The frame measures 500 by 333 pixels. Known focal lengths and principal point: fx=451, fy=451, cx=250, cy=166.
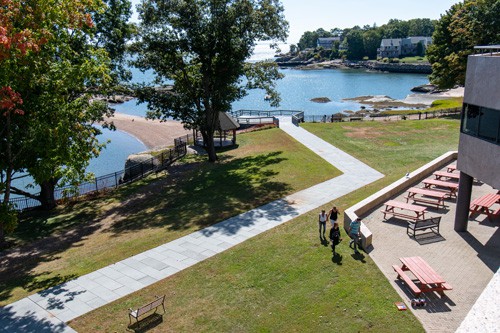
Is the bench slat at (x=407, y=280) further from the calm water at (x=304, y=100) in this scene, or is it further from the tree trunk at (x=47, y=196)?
the calm water at (x=304, y=100)

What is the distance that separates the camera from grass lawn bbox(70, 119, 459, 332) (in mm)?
12406

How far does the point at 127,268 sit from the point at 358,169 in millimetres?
17203

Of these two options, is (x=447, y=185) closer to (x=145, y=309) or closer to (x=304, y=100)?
(x=145, y=309)

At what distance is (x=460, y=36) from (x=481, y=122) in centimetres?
4108

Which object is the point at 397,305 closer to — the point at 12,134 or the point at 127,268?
the point at 127,268

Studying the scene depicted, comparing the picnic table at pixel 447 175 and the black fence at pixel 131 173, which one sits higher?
the picnic table at pixel 447 175

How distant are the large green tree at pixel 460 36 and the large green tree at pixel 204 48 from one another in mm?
27664

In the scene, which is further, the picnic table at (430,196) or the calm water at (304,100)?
the calm water at (304,100)

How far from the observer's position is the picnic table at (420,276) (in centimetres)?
→ 1334

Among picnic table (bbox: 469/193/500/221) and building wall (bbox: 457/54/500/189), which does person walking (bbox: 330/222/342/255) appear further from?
picnic table (bbox: 469/193/500/221)

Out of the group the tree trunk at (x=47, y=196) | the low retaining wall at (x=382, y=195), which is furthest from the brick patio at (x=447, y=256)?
the tree trunk at (x=47, y=196)

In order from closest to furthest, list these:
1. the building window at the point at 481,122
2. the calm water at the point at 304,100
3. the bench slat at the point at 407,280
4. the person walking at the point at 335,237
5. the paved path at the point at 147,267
→ the bench slat at the point at 407,280
the paved path at the point at 147,267
the building window at the point at 481,122
the person walking at the point at 335,237
the calm water at the point at 304,100

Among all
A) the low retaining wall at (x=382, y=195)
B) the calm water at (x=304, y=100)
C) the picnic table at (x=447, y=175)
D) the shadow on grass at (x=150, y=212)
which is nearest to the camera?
the low retaining wall at (x=382, y=195)

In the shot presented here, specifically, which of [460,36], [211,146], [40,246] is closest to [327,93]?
[460,36]
